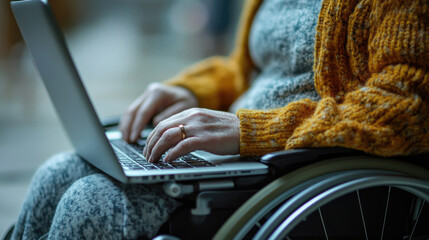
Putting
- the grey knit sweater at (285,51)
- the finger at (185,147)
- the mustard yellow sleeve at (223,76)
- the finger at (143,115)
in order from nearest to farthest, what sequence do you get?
the finger at (185,147), the grey knit sweater at (285,51), the finger at (143,115), the mustard yellow sleeve at (223,76)

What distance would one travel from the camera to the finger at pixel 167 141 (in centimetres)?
73

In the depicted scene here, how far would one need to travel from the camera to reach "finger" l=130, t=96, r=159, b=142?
1.04 metres

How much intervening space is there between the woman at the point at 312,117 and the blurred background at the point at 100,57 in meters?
1.10

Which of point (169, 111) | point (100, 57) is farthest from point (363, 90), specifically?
point (100, 57)

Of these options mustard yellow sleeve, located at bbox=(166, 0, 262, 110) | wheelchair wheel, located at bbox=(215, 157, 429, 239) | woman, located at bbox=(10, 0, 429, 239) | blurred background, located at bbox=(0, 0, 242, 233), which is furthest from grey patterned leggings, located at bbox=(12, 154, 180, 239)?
blurred background, located at bbox=(0, 0, 242, 233)

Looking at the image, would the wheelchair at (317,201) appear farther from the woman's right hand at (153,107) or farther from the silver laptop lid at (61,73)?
the woman's right hand at (153,107)

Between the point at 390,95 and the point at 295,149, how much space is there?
178mm

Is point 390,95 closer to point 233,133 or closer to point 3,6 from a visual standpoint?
point 233,133

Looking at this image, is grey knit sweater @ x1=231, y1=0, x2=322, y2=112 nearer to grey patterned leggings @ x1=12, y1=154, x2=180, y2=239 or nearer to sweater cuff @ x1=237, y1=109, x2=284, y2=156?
sweater cuff @ x1=237, y1=109, x2=284, y2=156

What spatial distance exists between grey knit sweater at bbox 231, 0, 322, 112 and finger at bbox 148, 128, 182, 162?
29cm

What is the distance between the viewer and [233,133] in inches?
29.7

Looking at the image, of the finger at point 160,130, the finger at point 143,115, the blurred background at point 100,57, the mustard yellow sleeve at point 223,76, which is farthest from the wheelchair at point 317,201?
the blurred background at point 100,57

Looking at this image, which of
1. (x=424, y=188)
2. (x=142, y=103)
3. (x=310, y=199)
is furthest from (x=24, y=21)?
(x=424, y=188)

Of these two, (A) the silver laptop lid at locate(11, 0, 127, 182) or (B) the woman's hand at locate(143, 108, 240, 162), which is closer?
(A) the silver laptop lid at locate(11, 0, 127, 182)
